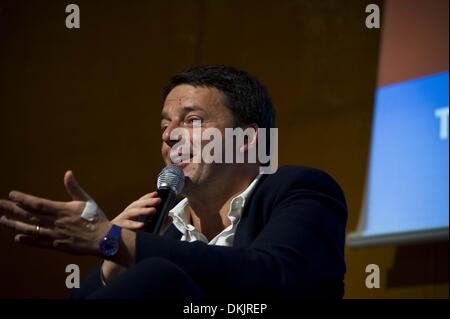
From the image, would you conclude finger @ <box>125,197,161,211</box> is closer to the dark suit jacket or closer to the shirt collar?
the dark suit jacket

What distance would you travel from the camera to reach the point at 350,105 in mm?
2754

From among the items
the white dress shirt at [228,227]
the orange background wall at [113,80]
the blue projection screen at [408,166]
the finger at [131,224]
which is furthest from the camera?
the orange background wall at [113,80]

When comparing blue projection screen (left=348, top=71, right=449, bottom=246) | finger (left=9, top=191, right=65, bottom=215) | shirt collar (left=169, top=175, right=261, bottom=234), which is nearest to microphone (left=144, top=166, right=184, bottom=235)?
shirt collar (left=169, top=175, right=261, bottom=234)

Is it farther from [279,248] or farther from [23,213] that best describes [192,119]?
[23,213]

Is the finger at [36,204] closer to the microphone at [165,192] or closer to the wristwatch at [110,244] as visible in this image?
the wristwatch at [110,244]

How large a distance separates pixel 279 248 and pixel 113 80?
1.73m

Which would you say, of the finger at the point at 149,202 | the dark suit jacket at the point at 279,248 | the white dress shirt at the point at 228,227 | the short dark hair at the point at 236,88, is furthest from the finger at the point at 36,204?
the short dark hair at the point at 236,88

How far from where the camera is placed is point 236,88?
1965 millimetres

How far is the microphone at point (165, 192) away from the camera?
1489 mm

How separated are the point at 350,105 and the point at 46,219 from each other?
1665 mm

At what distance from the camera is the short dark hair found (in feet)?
6.40

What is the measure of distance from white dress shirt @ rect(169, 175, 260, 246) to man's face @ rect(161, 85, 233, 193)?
10cm
